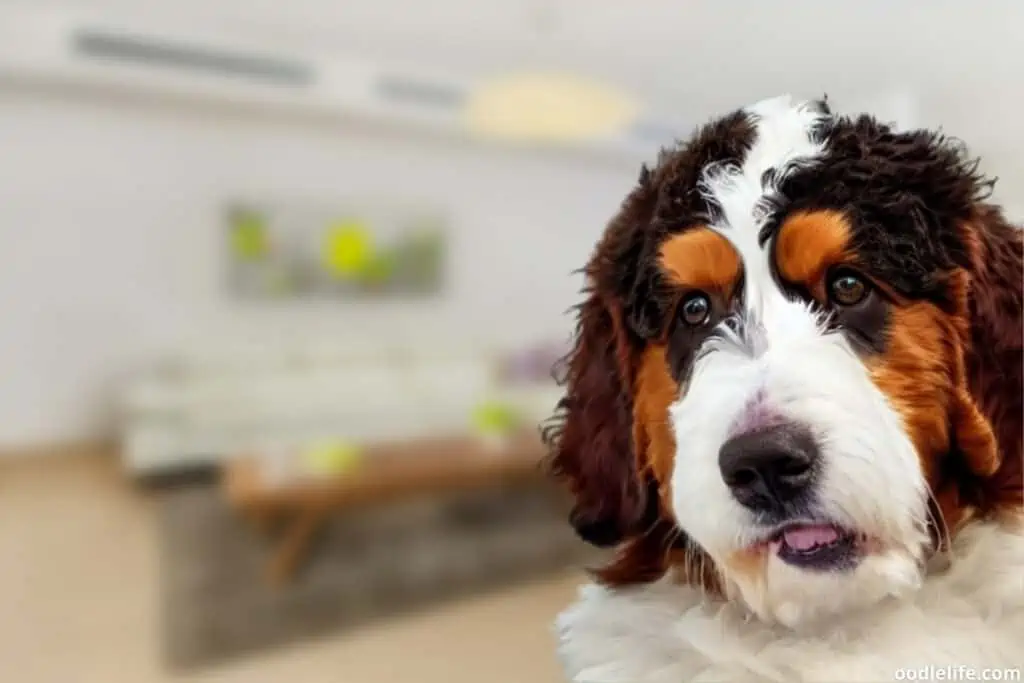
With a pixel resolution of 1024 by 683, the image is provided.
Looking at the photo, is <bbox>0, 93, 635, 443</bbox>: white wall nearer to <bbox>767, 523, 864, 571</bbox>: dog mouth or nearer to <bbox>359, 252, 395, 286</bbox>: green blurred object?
<bbox>359, 252, 395, 286</bbox>: green blurred object

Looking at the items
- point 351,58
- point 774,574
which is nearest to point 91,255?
point 351,58

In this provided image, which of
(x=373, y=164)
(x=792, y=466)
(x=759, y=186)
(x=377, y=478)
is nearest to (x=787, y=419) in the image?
(x=792, y=466)

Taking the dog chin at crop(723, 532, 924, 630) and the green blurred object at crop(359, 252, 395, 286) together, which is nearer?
the dog chin at crop(723, 532, 924, 630)

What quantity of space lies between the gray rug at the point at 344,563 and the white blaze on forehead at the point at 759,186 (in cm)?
22

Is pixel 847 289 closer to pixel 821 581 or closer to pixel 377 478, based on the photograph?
pixel 821 581

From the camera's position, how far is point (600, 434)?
0.57 metres

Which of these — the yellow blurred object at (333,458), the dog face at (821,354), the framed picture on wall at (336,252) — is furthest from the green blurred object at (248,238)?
the dog face at (821,354)

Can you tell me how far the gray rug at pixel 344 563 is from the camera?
1.94ft

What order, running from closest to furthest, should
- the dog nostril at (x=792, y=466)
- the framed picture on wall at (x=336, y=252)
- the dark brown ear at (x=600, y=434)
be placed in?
the dog nostril at (x=792, y=466)
the dark brown ear at (x=600, y=434)
the framed picture on wall at (x=336, y=252)

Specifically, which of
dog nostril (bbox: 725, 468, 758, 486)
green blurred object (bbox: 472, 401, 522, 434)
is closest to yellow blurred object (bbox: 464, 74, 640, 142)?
green blurred object (bbox: 472, 401, 522, 434)

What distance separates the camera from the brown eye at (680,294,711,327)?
0.51 metres

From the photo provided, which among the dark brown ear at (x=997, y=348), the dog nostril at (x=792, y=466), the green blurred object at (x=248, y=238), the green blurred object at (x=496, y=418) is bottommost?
the green blurred object at (x=496, y=418)

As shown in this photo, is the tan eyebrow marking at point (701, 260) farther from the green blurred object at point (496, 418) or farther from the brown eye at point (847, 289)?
the green blurred object at point (496, 418)

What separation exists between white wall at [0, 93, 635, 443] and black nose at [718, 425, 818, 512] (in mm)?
212
